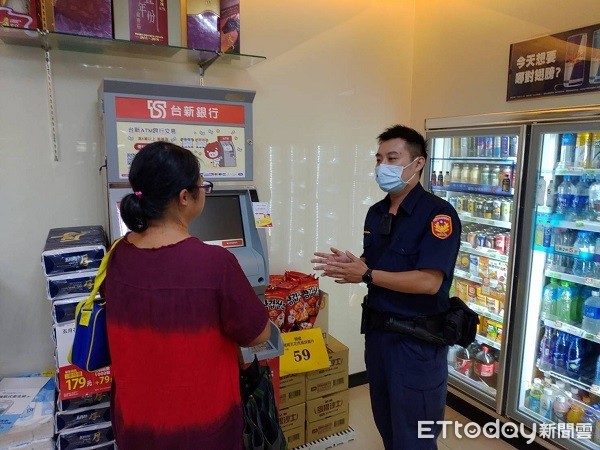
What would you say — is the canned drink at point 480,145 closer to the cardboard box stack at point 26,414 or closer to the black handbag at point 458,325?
the black handbag at point 458,325

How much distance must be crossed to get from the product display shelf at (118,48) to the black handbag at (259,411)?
5.63ft

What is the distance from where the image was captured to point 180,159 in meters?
1.22

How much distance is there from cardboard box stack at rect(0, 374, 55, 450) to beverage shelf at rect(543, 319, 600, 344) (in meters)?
2.82

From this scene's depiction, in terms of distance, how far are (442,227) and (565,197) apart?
3.92ft

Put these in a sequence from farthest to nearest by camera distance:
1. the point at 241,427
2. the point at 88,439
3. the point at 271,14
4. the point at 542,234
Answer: the point at 271,14
the point at 542,234
the point at 88,439
the point at 241,427

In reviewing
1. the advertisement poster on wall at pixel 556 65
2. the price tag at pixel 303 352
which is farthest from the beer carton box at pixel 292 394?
the advertisement poster on wall at pixel 556 65

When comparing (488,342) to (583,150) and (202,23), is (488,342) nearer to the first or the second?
(583,150)

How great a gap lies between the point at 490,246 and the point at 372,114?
1.32m

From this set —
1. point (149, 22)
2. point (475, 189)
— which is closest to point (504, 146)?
point (475, 189)

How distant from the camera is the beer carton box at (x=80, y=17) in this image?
2035 millimetres

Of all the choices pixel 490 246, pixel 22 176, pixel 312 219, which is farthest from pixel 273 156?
pixel 490 246

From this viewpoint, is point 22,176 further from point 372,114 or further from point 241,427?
point 372,114

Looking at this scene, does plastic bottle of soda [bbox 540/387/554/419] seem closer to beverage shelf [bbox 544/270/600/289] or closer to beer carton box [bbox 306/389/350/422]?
beverage shelf [bbox 544/270/600/289]

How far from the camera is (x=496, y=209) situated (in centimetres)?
314
